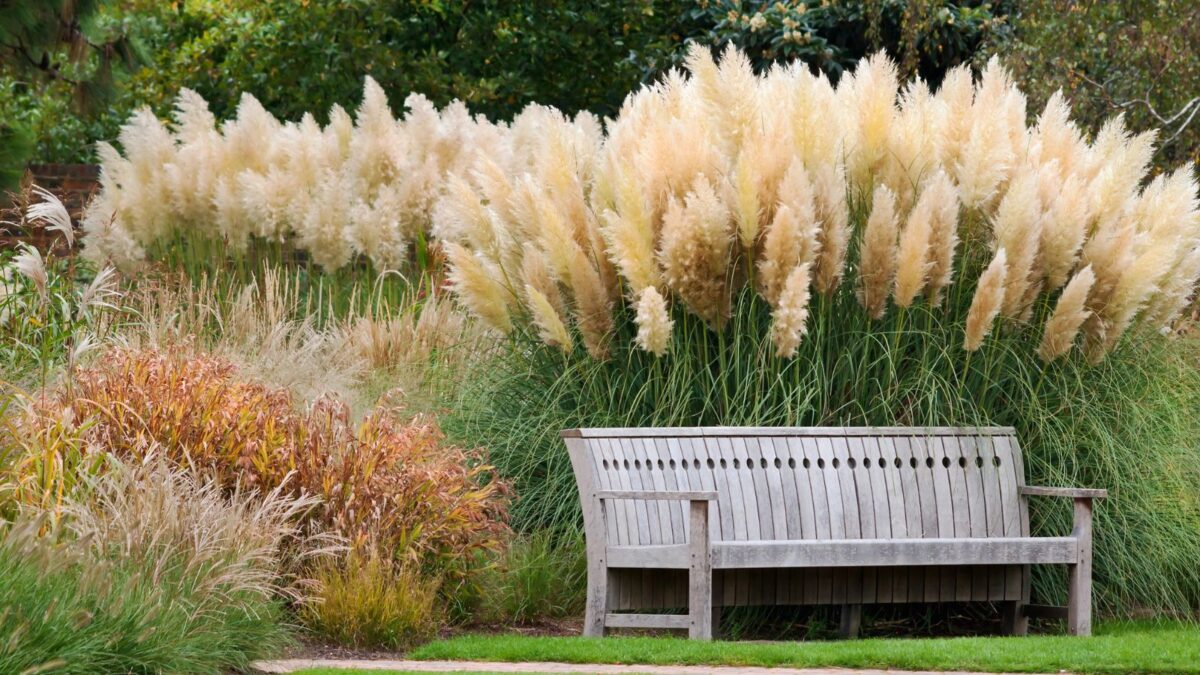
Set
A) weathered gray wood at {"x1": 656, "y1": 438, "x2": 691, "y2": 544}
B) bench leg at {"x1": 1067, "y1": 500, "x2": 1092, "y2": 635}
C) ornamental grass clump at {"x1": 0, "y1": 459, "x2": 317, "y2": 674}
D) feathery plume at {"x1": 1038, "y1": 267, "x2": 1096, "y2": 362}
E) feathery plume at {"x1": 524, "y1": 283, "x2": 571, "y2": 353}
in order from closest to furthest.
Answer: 1. ornamental grass clump at {"x1": 0, "y1": 459, "x2": 317, "y2": 674}
2. bench leg at {"x1": 1067, "y1": 500, "x2": 1092, "y2": 635}
3. weathered gray wood at {"x1": 656, "y1": 438, "x2": 691, "y2": 544}
4. feathery plume at {"x1": 1038, "y1": 267, "x2": 1096, "y2": 362}
5. feathery plume at {"x1": 524, "y1": 283, "x2": 571, "y2": 353}

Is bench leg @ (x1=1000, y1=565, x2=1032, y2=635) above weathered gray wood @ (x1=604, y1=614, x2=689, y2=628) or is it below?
above

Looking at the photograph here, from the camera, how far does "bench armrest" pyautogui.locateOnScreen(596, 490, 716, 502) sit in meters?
6.29

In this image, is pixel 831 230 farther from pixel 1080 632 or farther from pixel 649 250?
pixel 1080 632

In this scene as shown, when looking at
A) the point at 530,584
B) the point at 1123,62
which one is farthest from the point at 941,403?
the point at 1123,62

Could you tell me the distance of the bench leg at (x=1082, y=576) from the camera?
22.3 ft

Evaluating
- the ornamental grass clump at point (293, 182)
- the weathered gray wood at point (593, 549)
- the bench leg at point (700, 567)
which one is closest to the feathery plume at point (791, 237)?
the weathered gray wood at point (593, 549)

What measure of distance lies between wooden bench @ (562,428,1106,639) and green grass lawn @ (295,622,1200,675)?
0.35 m

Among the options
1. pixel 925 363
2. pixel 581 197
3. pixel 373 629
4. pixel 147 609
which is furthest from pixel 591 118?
pixel 147 609

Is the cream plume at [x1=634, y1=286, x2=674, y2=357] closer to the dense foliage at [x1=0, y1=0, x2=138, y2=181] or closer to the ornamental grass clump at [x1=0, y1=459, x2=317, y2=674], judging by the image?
the ornamental grass clump at [x1=0, y1=459, x2=317, y2=674]

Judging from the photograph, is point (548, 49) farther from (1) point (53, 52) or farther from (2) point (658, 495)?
(2) point (658, 495)

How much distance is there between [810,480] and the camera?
7.06 metres

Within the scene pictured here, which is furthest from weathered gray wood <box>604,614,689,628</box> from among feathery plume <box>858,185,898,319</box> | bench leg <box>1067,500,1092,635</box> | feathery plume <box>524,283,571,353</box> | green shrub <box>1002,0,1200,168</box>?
green shrub <box>1002,0,1200,168</box>

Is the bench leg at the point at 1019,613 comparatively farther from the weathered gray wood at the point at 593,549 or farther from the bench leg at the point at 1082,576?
the weathered gray wood at the point at 593,549

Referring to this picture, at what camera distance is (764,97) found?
8109mm
